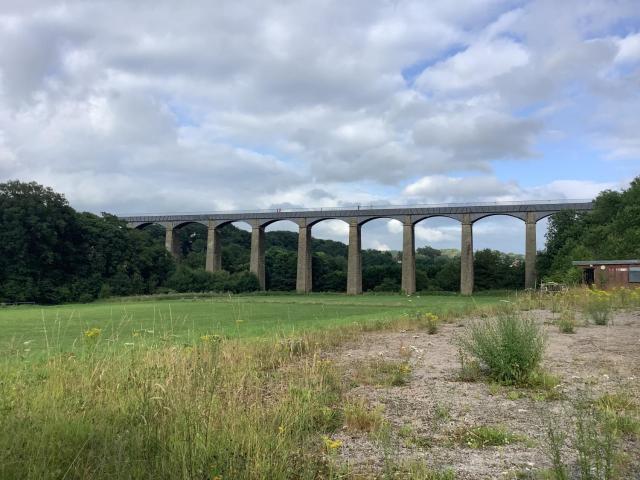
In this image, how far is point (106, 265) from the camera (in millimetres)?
62750

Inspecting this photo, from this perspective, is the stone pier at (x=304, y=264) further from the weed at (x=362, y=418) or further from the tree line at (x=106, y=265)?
the weed at (x=362, y=418)

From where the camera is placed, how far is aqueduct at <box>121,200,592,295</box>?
6250 cm

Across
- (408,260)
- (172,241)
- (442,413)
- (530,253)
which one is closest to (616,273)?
(530,253)

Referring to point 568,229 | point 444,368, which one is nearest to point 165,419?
point 444,368

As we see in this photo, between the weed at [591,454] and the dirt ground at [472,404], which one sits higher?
the weed at [591,454]

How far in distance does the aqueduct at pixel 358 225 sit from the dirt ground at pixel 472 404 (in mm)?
52841

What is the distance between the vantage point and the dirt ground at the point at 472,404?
393cm

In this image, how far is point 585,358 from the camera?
811 cm

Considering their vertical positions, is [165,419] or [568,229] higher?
[568,229]

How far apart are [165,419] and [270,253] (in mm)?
89426

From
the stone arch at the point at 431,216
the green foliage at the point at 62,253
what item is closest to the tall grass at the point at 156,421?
the green foliage at the point at 62,253

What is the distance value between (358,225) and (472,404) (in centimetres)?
6616

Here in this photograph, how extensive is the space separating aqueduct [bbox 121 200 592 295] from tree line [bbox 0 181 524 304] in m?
6.25

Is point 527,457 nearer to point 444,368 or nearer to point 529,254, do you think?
point 444,368
